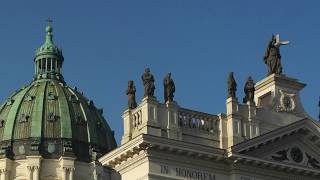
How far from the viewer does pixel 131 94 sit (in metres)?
55.3

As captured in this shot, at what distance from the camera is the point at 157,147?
171ft

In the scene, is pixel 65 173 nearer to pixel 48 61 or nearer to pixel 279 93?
pixel 48 61

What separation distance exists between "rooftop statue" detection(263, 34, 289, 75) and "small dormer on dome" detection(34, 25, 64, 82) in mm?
83905

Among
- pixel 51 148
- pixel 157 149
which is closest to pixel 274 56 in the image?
pixel 157 149

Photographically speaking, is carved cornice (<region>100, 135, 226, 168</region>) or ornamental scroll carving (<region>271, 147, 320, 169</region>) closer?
carved cornice (<region>100, 135, 226, 168</region>)

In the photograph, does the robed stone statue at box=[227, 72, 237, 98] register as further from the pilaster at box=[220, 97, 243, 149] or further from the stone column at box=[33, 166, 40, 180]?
the stone column at box=[33, 166, 40, 180]

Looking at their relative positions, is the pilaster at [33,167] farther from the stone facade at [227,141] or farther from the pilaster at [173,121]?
the pilaster at [173,121]

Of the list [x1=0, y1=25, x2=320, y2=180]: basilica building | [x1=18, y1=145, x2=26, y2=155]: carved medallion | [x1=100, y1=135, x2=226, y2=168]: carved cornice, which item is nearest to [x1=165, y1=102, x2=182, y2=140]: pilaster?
[x1=0, y1=25, x2=320, y2=180]: basilica building

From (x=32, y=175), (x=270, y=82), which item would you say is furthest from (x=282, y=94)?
(x=32, y=175)

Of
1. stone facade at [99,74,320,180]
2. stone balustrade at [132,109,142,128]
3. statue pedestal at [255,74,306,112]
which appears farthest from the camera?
statue pedestal at [255,74,306,112]

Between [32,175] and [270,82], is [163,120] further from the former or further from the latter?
[32,175]

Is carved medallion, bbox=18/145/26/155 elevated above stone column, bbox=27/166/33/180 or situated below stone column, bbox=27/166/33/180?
above

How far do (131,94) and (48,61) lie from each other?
288 feet

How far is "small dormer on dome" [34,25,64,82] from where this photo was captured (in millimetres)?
141125
